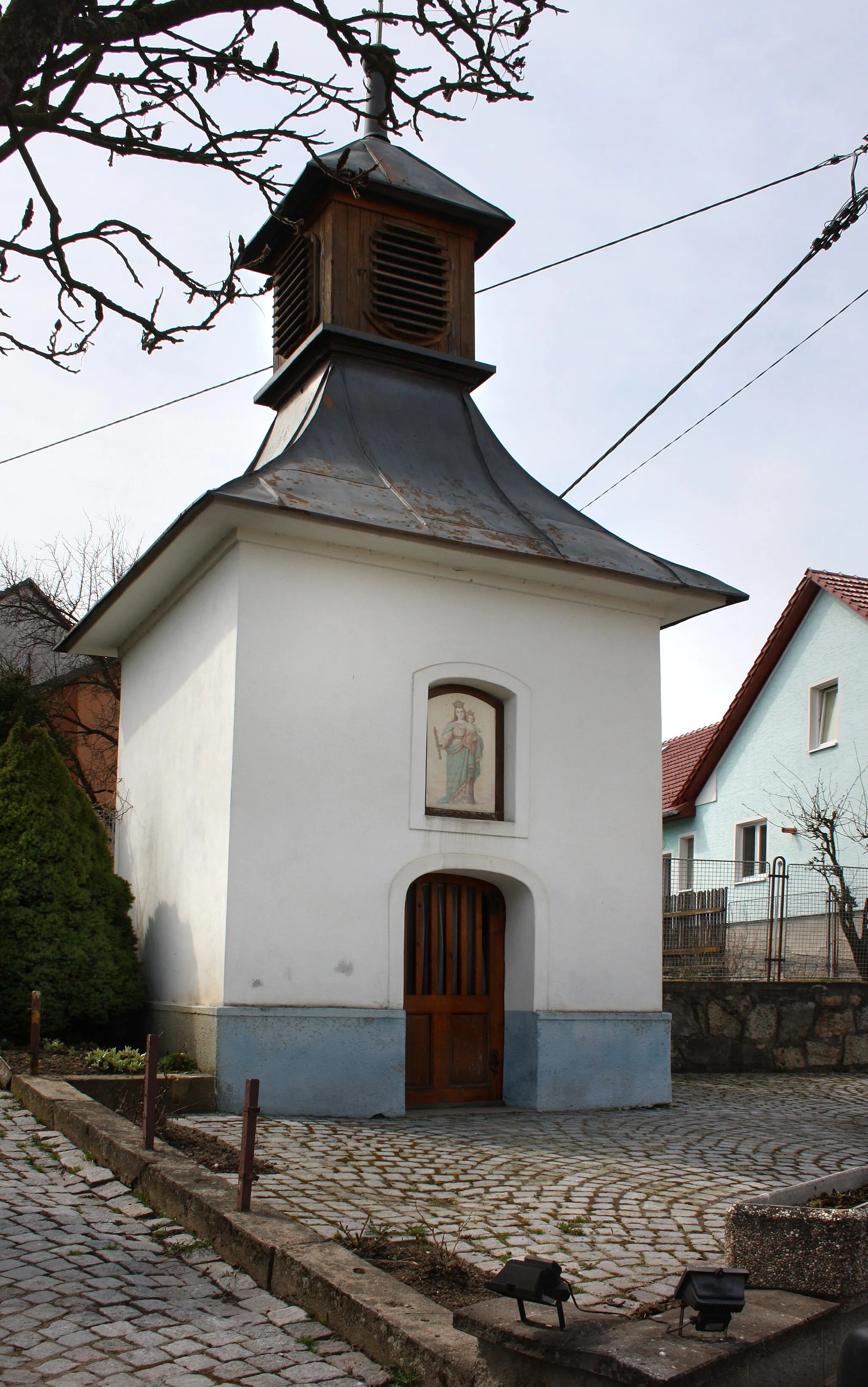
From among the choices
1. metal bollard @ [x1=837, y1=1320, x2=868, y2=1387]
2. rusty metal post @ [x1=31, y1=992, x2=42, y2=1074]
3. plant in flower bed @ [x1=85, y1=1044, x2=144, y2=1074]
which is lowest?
plant in flower bed @ [x1=85, y1=1044, x2=144, y2=1074]

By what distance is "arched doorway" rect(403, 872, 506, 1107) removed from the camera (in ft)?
35.5

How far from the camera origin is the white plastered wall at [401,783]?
997cm

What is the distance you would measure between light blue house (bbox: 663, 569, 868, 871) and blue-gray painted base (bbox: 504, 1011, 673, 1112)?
7.91m

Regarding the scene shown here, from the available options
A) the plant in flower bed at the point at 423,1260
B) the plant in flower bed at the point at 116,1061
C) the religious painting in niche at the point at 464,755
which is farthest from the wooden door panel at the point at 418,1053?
the plant in flower bed at the point at 423,1260

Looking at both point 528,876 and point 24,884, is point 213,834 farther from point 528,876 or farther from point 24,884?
point 528,876

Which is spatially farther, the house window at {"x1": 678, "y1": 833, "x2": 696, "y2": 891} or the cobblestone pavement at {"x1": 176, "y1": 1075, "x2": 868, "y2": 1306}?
the house window at {"x1": 678, "y1": 833, "x2": 696, "y2": 891}

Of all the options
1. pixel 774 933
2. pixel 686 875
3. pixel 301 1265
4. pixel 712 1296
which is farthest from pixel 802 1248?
pixel 686 875

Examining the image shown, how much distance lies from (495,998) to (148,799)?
3.98 metres

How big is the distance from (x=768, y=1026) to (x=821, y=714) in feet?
32.6

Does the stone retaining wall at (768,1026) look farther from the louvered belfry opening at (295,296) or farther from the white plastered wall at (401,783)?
the louvered belfry opening at (295,296)

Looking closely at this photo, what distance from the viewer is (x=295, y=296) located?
1331cm

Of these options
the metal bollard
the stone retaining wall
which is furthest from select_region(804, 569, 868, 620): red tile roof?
the metal bollard

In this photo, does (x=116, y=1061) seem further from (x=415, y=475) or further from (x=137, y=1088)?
(x=415, y=475)

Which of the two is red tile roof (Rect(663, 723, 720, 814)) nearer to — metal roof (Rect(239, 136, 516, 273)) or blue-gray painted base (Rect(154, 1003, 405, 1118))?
metal roof (Rect(239, 136, 516, 273))
